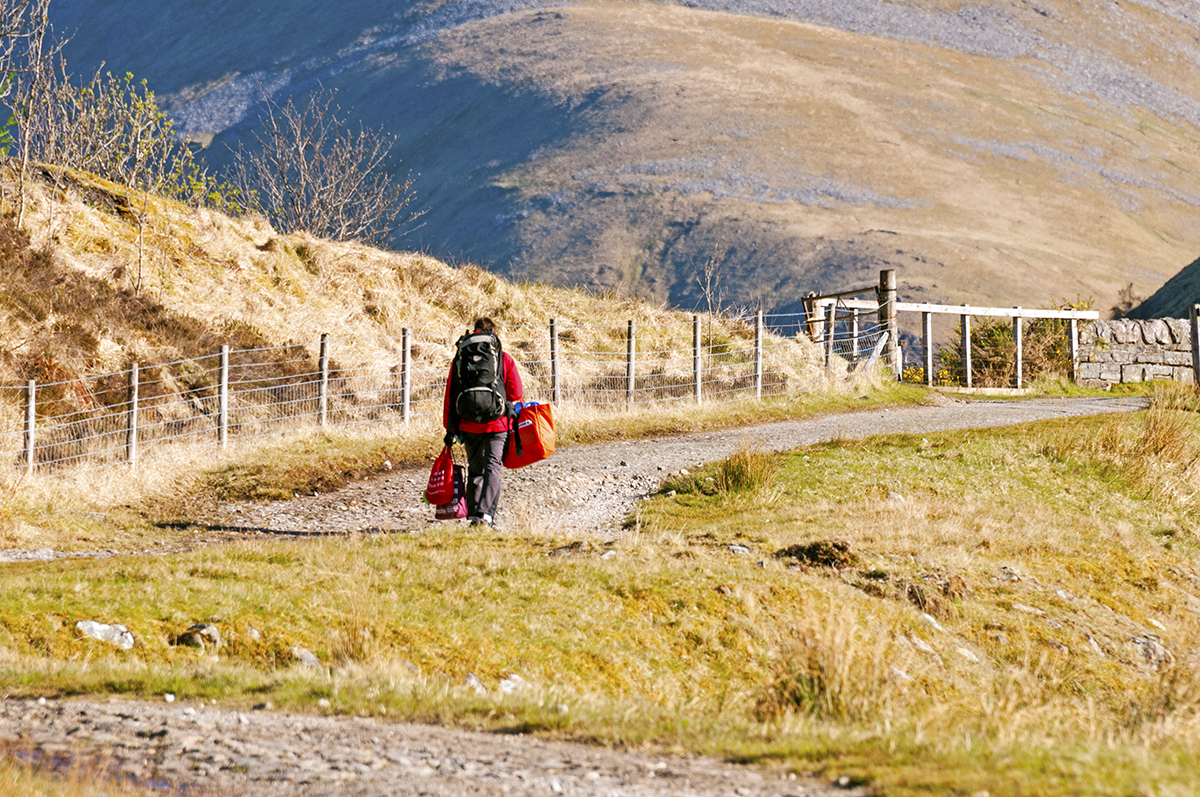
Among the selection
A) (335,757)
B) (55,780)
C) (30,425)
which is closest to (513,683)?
(335,757)

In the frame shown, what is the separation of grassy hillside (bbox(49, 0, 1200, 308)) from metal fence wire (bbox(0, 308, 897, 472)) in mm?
77748

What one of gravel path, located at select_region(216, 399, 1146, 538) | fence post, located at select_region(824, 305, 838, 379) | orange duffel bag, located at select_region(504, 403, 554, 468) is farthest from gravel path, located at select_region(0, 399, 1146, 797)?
fence post, located at select_region(824, 305, 838, 379)

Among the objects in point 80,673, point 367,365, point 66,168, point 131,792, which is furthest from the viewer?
point 66,168

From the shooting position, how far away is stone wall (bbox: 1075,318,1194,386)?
26109 millimetres

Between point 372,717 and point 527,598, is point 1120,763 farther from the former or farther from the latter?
point 527,598

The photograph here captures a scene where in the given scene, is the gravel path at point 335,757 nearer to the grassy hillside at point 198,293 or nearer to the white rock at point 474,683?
the white rock at point 474,683

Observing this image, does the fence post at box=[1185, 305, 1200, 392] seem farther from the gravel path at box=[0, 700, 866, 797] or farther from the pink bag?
the gravel path at box=[0, 700, 866, 797]

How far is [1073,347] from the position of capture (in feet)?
84.6

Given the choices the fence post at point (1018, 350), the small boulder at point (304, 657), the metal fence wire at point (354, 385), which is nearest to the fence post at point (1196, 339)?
the fence post at point (1018, 350)

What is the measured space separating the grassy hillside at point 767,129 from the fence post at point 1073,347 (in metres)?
73.7

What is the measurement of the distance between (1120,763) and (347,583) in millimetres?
5258

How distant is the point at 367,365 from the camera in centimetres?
2062

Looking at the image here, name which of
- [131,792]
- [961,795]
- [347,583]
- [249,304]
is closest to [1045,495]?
[347,583]

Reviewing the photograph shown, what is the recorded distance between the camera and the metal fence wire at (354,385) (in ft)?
46.9
